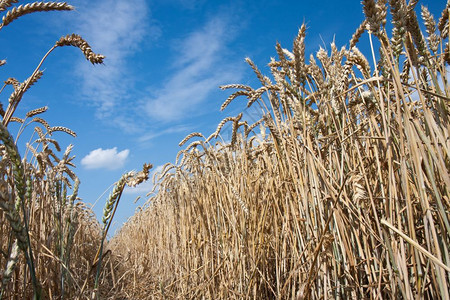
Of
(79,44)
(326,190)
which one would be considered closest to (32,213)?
(79,44)

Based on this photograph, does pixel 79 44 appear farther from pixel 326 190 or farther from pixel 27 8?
pixel 326 190

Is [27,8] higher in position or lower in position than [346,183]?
higher

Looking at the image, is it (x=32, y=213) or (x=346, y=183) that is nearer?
(x=346, y=183)

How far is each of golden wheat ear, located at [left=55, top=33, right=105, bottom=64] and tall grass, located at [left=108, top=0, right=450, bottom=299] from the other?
74cm

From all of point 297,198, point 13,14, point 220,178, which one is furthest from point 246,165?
point 13,14

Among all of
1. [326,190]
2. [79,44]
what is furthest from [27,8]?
[326,190]

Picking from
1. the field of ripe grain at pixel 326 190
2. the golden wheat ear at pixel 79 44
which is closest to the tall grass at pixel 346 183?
the field of ripe grain at pixel 326 190

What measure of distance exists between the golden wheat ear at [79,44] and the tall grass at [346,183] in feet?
2.43

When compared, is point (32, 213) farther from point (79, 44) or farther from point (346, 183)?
point (346, 183)

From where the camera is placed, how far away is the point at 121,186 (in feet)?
3.90

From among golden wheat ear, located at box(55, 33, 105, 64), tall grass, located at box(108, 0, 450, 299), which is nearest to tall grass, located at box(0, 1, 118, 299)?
golden wheat ear, located at box(55, 33, 105, 64)

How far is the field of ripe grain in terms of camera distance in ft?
3.13

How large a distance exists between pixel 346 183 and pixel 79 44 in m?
1.20

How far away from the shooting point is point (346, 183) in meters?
1.29
